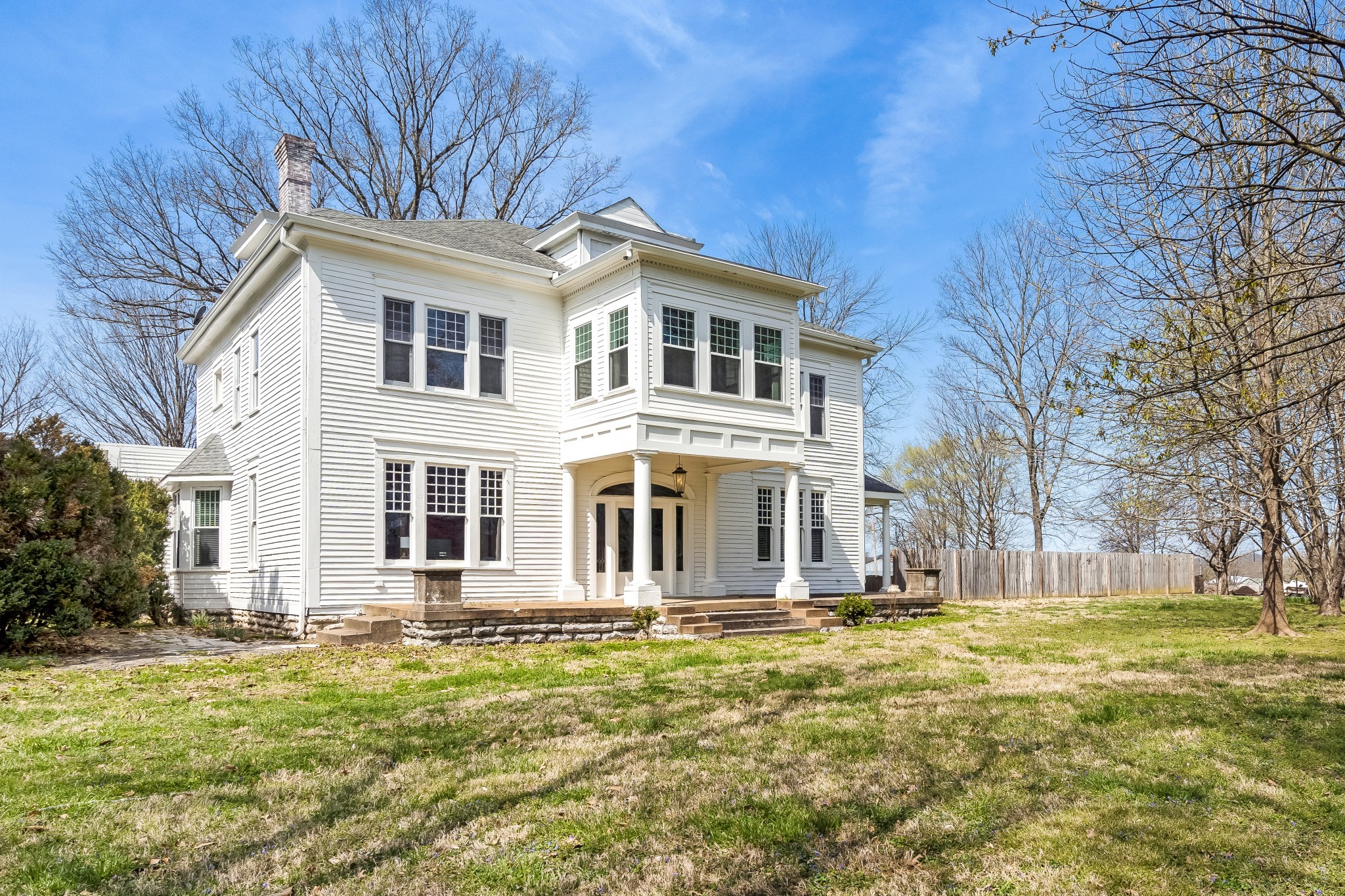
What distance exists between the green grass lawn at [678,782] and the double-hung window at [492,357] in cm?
737

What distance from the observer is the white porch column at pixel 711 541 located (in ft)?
61.5

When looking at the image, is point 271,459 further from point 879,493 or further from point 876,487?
point 876,487

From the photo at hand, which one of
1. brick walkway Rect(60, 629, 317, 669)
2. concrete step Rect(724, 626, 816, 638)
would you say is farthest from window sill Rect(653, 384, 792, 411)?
brick walkway Rect(60, 629, 317, 669)

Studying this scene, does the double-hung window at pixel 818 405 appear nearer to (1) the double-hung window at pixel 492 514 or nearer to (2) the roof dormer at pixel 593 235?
(2) the roof dormer at pixel 593 235

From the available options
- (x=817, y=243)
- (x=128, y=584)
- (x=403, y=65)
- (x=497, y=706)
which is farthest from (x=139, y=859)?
(x=817, y=243)

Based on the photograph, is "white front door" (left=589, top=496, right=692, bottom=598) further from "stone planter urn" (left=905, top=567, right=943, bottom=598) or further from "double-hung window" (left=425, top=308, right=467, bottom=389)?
"stone planter urn" (left=905, top=567, right=943, bottom=598)

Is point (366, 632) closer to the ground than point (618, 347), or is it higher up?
closer to the ground

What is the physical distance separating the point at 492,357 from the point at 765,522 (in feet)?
23.6

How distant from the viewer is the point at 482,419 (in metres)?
16.3

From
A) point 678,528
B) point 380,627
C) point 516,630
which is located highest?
point 678,528

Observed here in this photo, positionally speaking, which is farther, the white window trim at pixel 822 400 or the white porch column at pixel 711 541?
the white window trim at pixel 822 400

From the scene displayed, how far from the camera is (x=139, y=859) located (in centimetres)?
416

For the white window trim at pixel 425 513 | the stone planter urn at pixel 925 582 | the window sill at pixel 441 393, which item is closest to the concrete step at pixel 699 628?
the white window trim at pixel 425 513

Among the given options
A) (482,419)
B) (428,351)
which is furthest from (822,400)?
(428,351)
